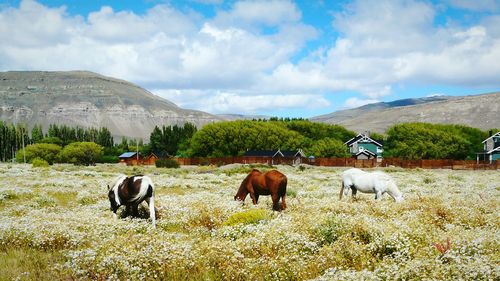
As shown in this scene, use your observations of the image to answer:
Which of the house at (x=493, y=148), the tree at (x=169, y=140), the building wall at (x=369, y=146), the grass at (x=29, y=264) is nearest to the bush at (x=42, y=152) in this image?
the tree at (x=169, y=140)

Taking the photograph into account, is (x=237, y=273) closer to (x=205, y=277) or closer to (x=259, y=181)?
(x=205, y=277)

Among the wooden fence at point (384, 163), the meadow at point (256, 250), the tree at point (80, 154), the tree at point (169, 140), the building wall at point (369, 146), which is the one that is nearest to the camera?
the meadow at point (256, 250)

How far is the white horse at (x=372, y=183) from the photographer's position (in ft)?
68.0

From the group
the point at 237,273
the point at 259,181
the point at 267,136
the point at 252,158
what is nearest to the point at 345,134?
the point at 267,136

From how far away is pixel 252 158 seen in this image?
117375 mm

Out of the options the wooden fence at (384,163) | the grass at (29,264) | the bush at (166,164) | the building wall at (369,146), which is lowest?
the wooden fence at (384,163)

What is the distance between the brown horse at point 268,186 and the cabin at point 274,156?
89.0 m

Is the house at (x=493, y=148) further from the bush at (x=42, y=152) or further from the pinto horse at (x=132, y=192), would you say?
the bush at (x=42, y=152)

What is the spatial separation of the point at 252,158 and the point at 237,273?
108266 mm

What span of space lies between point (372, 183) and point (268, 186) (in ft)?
19.1

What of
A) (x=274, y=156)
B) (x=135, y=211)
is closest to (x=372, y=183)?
(x=135, y=211)

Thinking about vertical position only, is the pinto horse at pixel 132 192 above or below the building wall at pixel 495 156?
above

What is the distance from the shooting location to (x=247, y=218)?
14547mm

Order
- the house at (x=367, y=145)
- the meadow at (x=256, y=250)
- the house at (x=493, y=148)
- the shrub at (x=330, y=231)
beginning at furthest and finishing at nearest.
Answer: the house at (x=367, y=145), the house at (x=493, y=148), the shrub at (x=330, y=231), the meadow at (x=256, y=250)
